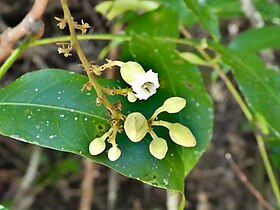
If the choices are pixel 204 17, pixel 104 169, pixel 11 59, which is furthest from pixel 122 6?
pixel 104 169

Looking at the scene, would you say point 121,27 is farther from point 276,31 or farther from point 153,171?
point 153,171

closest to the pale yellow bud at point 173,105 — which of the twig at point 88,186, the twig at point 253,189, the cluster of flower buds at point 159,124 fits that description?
the cluster of flower buds at point 159,124

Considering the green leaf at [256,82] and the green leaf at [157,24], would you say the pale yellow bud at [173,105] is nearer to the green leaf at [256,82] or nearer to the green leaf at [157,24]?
the green leaf at [256,82]

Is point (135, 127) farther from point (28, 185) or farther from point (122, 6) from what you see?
point (28, 185)

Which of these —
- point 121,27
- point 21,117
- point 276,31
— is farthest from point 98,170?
point 21,117

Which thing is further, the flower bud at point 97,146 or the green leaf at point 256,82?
the green leaf at point 256,82
